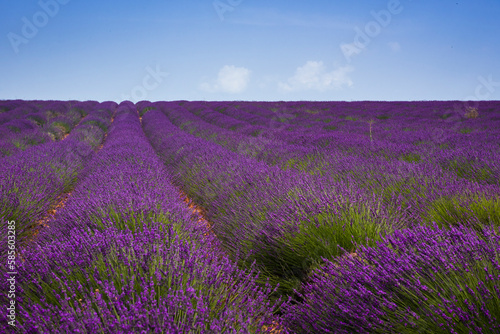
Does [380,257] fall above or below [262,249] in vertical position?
above

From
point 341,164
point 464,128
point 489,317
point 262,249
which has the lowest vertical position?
point 262,249

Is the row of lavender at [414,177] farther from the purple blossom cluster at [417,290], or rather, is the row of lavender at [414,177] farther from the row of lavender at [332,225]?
the purple blossom cluster at [417,290]

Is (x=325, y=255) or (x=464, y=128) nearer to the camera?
(x=325, y=255)

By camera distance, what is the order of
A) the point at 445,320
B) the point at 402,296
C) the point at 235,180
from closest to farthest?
1. the point at 445,320
2. the point at 402,296
3. the point at 235,180

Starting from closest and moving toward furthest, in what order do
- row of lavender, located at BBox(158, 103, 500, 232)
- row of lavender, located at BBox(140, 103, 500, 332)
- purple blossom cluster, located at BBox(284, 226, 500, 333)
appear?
purple blossom cluster, located at BBox(284, 226, 500, 333) → row of lavender, located at BBox(140, 103, 500, 332) → row of lavender, located at BBox(158, 103, 500, 232)

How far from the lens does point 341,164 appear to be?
3990 millimetres

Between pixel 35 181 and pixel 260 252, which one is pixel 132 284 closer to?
pixel 260 252

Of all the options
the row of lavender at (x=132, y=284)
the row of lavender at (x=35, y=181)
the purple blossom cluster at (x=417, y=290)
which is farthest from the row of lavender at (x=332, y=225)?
the row of lavender at (x=35, y=181)

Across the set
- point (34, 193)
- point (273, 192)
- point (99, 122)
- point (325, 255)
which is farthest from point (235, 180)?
point (99, 122)

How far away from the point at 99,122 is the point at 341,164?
38.7 feet

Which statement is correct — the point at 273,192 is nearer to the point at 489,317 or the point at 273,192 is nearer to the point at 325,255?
the point at 325,255

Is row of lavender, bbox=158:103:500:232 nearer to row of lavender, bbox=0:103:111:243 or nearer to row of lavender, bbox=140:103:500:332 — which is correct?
row of lavender, bbox=140:103:500:332

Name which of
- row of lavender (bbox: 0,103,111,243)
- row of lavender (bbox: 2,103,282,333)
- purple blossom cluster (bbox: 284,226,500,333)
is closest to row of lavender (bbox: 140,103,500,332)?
purple blossom cluster (bbox: 284,226,500,333)

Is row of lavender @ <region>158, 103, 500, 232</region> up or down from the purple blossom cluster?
up
